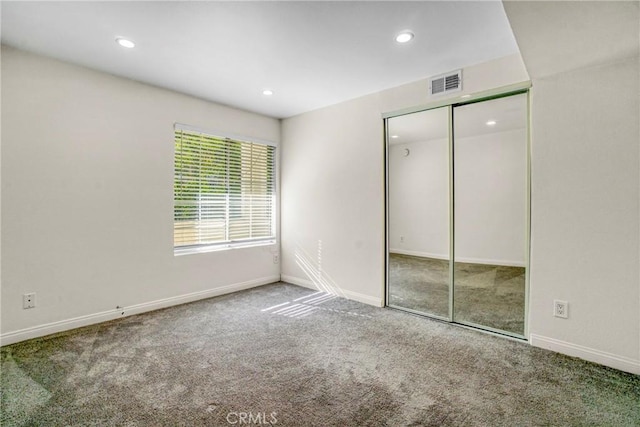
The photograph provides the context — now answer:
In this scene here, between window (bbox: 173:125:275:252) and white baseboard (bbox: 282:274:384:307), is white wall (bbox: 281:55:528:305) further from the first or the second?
window (bbox: 173:125:275:252)

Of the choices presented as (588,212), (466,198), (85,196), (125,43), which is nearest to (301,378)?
(466,198)

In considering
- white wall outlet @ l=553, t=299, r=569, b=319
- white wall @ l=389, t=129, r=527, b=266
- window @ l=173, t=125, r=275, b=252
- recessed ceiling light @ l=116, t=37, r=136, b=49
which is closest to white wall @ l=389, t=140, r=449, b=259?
white wall @ l=389, t=129, r=527, b=266

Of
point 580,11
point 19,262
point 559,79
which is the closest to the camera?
point 580,11

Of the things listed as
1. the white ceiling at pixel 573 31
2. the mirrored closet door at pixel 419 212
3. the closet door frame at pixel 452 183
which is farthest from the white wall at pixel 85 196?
the white ceiling at pixel 573 31

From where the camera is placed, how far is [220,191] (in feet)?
13.5

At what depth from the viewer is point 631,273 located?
7.27ft

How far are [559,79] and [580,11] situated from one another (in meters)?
0.92

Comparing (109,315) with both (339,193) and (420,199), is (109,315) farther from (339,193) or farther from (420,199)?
(420,199)

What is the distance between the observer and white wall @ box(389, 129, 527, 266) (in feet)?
9.67

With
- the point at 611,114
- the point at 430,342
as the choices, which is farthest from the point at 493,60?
the point at 430,342

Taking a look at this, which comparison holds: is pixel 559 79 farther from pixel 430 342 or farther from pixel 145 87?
pixel 145 87

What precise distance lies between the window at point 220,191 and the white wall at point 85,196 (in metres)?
0.16

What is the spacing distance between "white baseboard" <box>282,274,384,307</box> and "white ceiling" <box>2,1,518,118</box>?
2.46m

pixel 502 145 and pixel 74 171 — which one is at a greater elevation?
pixel 502 145
